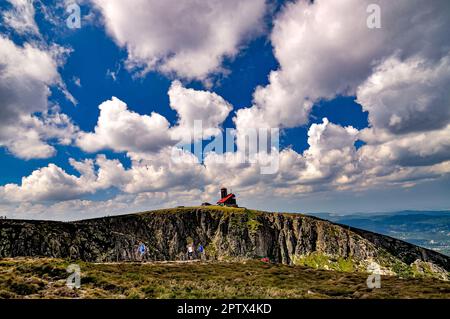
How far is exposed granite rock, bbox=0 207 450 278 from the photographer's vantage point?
142 meters

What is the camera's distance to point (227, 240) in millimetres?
189125

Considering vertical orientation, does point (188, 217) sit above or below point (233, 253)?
above

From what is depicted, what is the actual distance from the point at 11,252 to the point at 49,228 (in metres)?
15.5

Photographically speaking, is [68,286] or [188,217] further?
[188,217]

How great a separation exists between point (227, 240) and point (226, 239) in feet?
3.00

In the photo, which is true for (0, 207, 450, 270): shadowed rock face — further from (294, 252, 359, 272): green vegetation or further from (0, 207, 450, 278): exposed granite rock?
(294, 252, 359, 272): green vegetation

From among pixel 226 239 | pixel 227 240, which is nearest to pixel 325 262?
pixel 227 240

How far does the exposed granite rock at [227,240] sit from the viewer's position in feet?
466

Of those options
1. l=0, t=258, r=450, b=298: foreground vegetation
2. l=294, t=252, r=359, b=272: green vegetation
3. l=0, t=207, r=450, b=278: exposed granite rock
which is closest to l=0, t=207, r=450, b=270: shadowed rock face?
l=0, t=207, r=450, b=278: exposed granite rock

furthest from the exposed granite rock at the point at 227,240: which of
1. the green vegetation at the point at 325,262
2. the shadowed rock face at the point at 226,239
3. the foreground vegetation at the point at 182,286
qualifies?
the foreground vegetation at the point at 182,286
